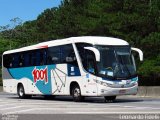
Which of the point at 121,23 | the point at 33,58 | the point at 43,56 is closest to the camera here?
the point at 43,56

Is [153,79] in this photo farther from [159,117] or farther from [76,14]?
Result: [159,117]

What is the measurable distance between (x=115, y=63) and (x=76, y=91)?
9.62ft

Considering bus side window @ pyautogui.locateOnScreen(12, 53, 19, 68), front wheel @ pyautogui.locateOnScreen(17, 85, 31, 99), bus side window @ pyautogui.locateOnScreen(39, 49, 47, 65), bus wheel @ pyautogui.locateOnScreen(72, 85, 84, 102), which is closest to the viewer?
bus wheel @ pyautogui.locateOnScreen(72, 85, 84, 102)

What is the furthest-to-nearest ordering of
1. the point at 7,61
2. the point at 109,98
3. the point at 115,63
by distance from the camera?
the point at 7,61
the point at 109,98
the point at 115,63

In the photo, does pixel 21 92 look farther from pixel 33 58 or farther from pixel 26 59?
pixel 33 58

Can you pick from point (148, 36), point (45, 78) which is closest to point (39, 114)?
point (45, 78)

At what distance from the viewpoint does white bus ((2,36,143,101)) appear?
82.4 ft

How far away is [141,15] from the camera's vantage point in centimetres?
4116

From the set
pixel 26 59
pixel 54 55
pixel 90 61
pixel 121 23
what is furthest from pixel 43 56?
pixel 121 23

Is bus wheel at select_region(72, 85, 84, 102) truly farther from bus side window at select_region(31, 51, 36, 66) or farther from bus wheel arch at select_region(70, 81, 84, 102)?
bus side window at select_region(31, 51, 36, 66)

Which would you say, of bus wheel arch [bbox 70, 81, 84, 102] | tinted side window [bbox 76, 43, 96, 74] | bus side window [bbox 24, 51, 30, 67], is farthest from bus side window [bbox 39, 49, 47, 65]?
tinted side window [bbox 76, 43, 96, 74]

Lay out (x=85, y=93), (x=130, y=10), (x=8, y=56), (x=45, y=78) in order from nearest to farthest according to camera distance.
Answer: (x=85, y=93) < (x=45, y=78) < (x=8, y=56) < (x=130, y=10)

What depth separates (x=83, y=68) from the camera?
26.0 meters

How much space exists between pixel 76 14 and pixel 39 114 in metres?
31.9
